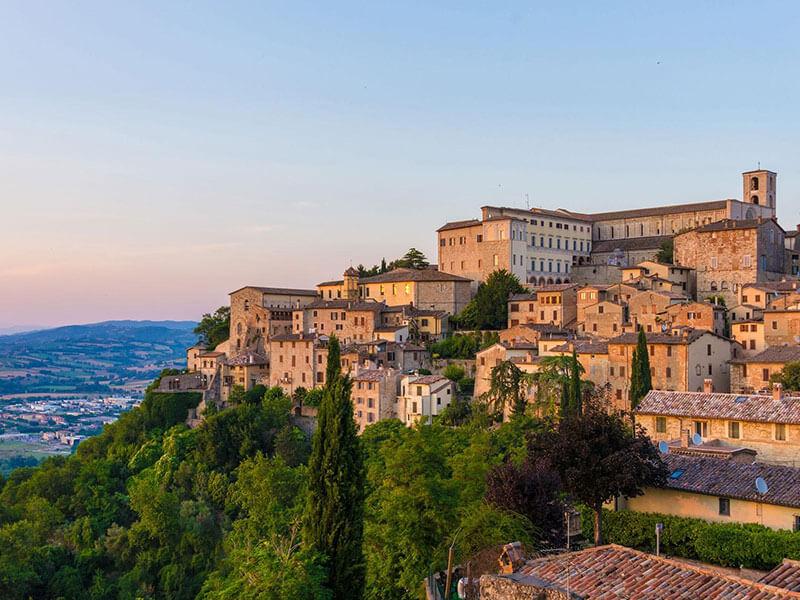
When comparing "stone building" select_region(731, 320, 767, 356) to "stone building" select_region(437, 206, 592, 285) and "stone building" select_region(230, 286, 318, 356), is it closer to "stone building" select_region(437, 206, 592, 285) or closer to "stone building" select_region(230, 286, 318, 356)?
"stone building" select_region(437, 206, 592, 285)

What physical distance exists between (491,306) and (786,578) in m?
52.6

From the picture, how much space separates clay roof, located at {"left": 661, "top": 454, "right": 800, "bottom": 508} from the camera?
22.5 m

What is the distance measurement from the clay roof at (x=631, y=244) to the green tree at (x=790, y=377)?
120ft

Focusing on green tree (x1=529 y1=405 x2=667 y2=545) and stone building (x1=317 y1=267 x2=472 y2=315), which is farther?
stone building (x1=317 y1=267 x2=472 y2=315)

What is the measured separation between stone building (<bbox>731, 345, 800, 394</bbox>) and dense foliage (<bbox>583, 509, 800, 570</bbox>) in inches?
892

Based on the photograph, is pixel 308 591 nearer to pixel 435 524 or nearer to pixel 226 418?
pixel 435 524

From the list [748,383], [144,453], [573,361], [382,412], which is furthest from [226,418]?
[748,383]

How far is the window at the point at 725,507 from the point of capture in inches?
914

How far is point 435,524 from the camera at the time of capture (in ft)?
78.9

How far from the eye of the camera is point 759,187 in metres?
81.4

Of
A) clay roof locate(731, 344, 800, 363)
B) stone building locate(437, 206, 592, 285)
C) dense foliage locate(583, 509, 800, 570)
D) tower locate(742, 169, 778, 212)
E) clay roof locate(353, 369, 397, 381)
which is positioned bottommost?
dense foliage locate(583, 509, 800, 570)

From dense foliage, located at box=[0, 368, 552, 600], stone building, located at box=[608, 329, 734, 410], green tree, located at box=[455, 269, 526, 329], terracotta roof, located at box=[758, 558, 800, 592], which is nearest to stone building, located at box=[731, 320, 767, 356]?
stone building, located at box=[608, 329, 734, 410]

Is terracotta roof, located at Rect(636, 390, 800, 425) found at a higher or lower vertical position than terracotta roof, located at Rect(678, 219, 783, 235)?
lower

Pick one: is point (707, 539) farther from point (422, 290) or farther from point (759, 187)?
point (759, 187)
